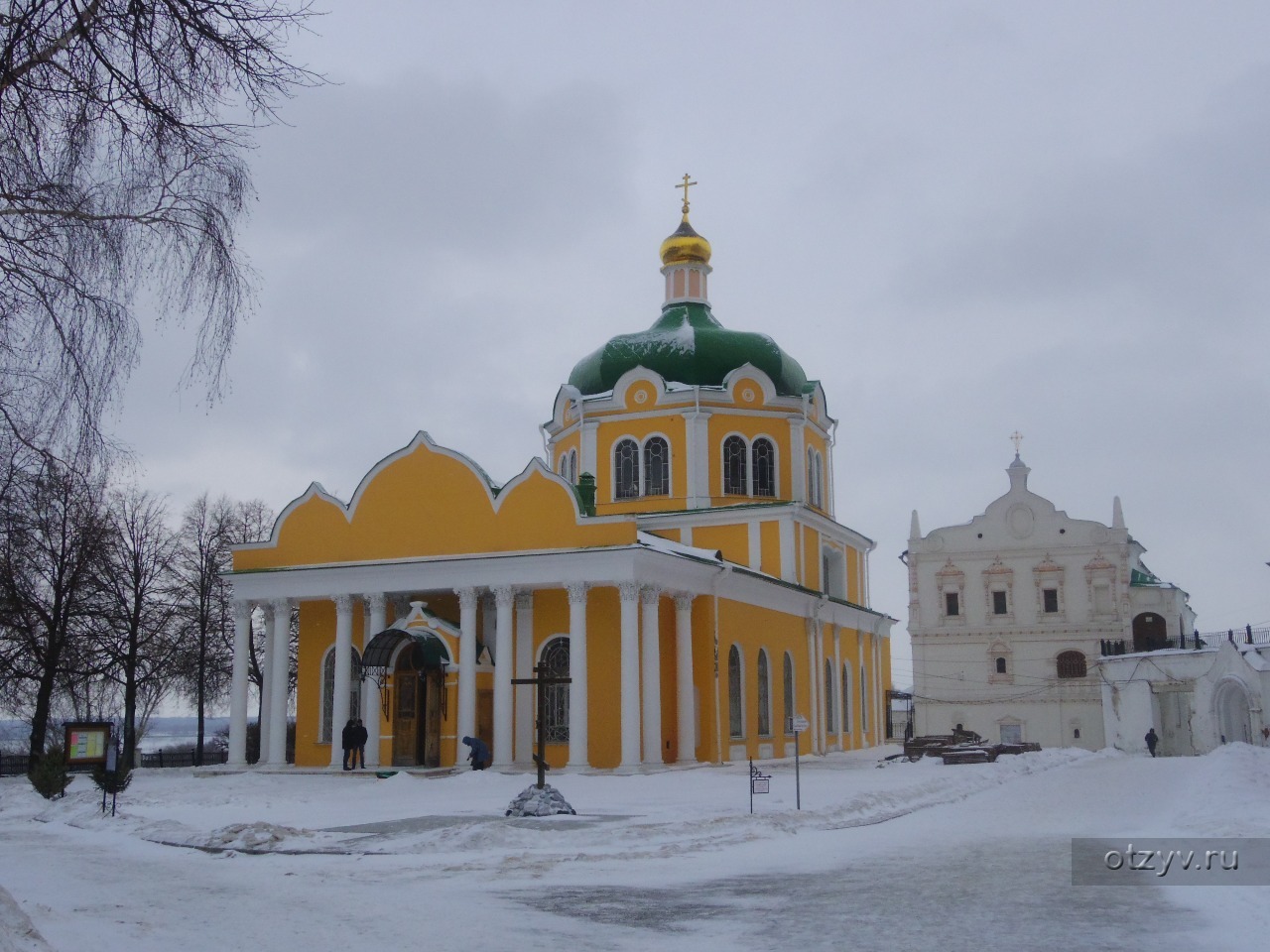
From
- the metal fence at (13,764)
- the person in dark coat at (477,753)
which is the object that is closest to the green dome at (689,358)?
the person in dark coat at (477,753)

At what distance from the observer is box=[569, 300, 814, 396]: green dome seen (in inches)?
1423

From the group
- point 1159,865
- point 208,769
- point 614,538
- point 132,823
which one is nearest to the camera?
point 1159,865

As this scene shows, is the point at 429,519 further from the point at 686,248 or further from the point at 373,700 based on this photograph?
the point at 686,248

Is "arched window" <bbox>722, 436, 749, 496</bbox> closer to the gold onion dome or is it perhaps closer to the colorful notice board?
the gold onion dome

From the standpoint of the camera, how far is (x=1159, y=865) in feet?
37.9

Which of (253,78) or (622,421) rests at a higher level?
(622,421)

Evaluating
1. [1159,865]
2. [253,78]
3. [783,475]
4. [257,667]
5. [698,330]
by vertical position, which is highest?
[698,330]

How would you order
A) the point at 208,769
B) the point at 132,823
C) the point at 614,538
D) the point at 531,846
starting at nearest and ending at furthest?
the point at 531,846 → the point at 132,823 → the point at 614,538 → the point at 208,769

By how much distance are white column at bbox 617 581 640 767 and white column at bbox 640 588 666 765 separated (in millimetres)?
505

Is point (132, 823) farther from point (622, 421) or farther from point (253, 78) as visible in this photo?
point (622, 421)

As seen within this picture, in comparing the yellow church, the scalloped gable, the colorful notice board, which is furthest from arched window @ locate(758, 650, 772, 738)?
the colorful notice board

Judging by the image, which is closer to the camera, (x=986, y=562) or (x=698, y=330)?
(x=698, y=330)

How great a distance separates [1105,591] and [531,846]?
38319mm

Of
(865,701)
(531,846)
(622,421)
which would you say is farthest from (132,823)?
(865,701)
